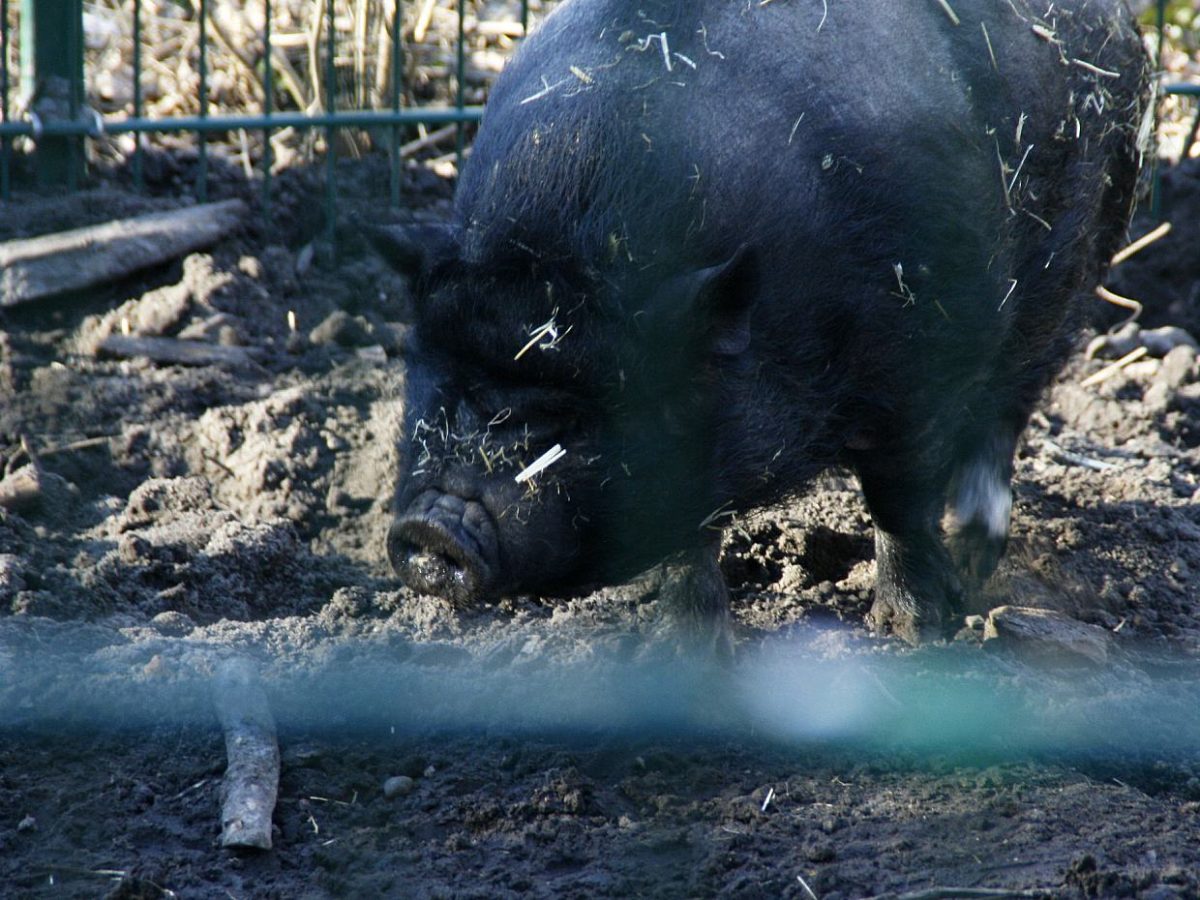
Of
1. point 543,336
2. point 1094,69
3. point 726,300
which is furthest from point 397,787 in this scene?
point 1094,69

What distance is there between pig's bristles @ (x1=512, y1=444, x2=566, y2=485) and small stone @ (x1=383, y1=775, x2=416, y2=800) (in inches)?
26.7

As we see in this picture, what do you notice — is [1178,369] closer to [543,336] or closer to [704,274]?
[704,274]

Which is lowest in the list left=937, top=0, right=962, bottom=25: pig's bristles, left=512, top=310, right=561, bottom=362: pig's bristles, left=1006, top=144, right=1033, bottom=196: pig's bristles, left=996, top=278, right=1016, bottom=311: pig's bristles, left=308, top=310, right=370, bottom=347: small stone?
left=308, top=310, right=370, bottom=347: small stone

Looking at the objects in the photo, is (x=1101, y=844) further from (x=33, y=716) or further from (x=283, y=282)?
(x=283, y=282)

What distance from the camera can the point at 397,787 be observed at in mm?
3217

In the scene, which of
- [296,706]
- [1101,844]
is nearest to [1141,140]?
[1101,844]

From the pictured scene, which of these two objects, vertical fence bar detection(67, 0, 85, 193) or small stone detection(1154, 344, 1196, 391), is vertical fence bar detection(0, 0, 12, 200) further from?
Result: small stone detection(1154, 344, 1196, 391)

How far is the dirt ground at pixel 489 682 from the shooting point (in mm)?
2920

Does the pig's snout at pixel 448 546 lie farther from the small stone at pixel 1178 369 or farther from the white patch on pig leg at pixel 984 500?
the small stone at pixel 1178 369

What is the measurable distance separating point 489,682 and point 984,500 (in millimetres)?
1805

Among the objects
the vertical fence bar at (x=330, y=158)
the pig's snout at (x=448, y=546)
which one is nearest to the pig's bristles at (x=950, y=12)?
the pig's snout at (x=448, y=546)

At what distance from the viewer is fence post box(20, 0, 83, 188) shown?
21.3 feet

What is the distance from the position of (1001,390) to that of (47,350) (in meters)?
3.39

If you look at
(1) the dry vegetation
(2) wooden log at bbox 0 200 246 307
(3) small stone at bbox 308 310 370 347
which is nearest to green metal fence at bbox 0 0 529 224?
(1) the dry vegetation
